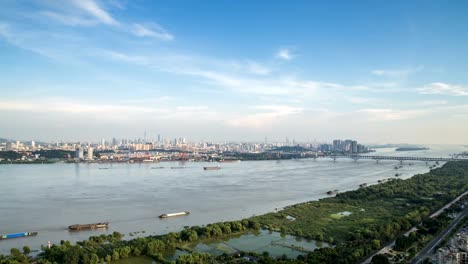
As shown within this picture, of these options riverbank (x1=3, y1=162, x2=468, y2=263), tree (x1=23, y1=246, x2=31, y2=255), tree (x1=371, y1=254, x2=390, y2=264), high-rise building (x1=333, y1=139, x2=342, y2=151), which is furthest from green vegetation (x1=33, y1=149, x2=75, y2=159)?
high-rise building (x1=333, y1=139, x2=342, y2=151)

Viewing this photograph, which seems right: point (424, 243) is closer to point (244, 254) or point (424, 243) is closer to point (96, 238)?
point (244, 254)

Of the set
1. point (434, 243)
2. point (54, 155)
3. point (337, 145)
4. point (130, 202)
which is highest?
point (337, 145)

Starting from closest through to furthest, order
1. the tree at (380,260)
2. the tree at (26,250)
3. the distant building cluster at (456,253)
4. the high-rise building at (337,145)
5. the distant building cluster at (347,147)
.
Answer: the distant building cluster at (456,253)
the tree at (380,260)
the tree at (26,250)
the distant building cluster at (347,147)
the high-rise building at (337,145)

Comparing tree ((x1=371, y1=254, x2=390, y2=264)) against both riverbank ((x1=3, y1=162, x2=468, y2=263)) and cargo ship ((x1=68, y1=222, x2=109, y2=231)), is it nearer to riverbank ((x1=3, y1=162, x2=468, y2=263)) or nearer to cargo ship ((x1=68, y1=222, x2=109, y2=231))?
riverbank ((x1=3, y1=162, x2=468, y2=263))

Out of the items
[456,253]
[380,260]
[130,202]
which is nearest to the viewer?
[456,253]

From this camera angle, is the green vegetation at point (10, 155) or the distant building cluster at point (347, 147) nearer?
the green vegetation at point (10, 155)

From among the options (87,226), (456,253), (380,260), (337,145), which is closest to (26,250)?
(87,226)

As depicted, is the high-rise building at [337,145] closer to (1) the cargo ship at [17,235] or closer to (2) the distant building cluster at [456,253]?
(2) the distant building cluster at [456,253]

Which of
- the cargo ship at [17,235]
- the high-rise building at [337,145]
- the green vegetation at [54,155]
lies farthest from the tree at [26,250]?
the high-rise building at [337,145]

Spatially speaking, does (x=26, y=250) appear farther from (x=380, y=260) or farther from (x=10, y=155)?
(x=10, y=155)
